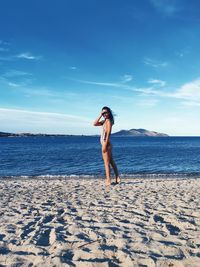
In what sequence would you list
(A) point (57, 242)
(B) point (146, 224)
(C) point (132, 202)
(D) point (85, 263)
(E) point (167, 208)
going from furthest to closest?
1. (C) point (132, 202)
2. (E) point (167, 208)
3. (B) point (146, 224)
4. (A) point (57, 242)
5. (D) point (85, 263)

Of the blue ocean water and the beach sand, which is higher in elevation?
the beach sand

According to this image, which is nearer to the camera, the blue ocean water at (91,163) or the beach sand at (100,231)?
the beach sand at (100,231)

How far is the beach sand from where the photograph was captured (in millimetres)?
4324

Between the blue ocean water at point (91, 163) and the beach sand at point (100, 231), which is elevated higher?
the beach sand at point (100, 231)

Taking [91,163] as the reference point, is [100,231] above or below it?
above

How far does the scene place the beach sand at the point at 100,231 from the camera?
4.32 m

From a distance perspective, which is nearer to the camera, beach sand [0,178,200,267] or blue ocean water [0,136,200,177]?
beach sand [0,178,200,267]

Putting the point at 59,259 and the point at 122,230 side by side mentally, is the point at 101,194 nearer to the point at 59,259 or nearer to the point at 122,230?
the point at 122,230

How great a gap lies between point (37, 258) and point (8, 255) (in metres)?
0.46

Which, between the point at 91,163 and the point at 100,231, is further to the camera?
the point at 91,163

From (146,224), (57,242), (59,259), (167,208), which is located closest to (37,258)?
(59,259)

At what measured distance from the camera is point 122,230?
5625mm

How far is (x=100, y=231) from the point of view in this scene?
5.60 meters

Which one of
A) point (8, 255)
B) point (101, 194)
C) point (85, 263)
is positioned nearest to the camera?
point (85, 263)
